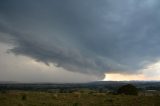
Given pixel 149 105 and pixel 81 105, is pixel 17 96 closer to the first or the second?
pixel 81 105

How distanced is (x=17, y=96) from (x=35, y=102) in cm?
439

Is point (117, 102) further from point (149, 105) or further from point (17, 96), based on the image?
point (17, 96)

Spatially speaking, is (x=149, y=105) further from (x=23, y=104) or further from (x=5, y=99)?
(x=5, y=99)

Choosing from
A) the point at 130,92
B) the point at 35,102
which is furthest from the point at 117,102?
the point at 130,92

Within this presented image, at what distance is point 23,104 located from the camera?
26.5 meters

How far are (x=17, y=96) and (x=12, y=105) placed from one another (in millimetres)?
6078

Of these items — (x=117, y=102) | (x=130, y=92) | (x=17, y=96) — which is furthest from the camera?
(x=130, y=92)

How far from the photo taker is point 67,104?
27266 millimetres

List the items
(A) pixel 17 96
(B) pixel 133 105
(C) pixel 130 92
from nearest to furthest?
(B) pixel 133 105 < (A) pixel 17 96 < (C) pixel 130 92

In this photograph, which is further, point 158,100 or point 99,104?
point 158,100

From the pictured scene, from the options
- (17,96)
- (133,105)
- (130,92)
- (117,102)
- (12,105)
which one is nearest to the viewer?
(12,105)

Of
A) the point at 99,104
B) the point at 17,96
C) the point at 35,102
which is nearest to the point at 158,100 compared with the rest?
the point at 99,104

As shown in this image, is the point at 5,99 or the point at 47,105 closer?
the point at 47,105

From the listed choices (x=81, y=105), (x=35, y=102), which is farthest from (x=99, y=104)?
(x=35, y=102)
